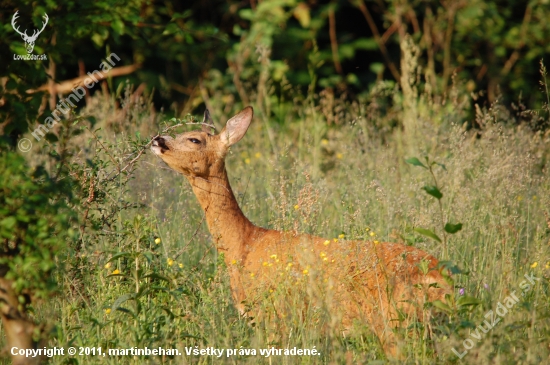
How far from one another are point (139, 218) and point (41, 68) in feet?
2.87

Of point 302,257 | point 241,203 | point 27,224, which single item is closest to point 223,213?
point 241,203

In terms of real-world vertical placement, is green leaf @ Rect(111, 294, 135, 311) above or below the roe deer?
below

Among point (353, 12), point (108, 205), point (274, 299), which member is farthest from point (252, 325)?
point (353, 12)

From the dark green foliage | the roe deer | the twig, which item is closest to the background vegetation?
the dark green foliage

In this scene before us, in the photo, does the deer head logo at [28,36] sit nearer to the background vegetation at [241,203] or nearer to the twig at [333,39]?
the background vegetation at [241,203]

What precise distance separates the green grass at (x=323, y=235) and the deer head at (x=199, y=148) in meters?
0.24

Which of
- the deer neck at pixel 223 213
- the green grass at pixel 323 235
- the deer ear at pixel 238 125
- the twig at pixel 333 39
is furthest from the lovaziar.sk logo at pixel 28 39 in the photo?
the twig at pixel 333 39

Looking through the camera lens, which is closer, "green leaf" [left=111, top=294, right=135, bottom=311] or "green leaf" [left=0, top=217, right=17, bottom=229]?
"green leaf" [left=0, top=217, right=17, bottom=229]

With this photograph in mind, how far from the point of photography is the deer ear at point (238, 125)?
202 inches

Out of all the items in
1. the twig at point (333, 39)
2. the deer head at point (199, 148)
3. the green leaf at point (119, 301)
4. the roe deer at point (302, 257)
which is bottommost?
the green leaf at point (119, 301)

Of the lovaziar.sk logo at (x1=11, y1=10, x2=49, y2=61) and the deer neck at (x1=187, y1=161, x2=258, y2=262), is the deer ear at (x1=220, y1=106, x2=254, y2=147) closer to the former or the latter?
Result: the deer neck at (x1=187, y1=161, x2=258, y2=262)

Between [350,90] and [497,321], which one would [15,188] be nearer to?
[497,321]

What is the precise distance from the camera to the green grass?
3279 mm

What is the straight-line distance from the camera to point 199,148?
4953 mm
